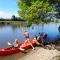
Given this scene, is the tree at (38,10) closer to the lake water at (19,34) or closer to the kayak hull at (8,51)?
the lake water at (19,34)

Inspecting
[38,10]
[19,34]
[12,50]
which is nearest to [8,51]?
[12,50]

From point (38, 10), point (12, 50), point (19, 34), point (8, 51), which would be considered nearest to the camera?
point (8, 51)

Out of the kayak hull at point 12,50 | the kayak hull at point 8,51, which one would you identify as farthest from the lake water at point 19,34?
the kayak hull at point 8,51

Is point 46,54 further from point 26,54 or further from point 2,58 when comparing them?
point 2,58

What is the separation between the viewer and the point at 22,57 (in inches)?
737

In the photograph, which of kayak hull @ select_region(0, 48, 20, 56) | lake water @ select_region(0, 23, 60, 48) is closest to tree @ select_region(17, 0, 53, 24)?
lake water @ select_region(0, 23, 60, 48)

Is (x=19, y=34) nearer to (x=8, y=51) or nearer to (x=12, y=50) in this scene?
(x=12, y=50)

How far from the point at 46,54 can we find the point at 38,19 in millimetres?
9321

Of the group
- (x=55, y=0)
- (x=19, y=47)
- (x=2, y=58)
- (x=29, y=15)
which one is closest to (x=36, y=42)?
(x=19, y=47)

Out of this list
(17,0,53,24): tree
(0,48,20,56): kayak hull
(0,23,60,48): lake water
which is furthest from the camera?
(0,23,60,48): lake water

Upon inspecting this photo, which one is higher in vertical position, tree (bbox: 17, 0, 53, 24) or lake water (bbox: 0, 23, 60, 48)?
tree (bbox: 17, 0, 53, 24)

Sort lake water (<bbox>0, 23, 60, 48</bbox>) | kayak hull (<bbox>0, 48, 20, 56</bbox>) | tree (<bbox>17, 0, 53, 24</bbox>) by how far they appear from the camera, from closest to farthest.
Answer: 1. kayak hull (<bbox>0, 48, 20, 56</bbox>)
2. tree (<bbox>17, 0, 53, 24</bbox>)
3. lake water (<bbox>0, 23, 60, 48</bbox>)

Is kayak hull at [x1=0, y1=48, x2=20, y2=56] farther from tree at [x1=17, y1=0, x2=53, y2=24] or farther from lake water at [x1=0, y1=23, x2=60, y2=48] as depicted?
tree at [x1=17, y1=0, x2=53, y2=24]

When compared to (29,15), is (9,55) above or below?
below
